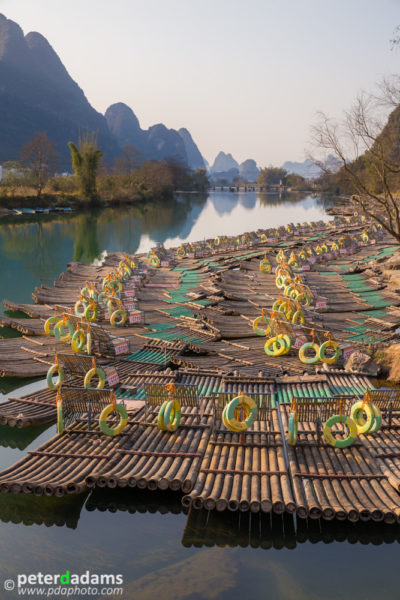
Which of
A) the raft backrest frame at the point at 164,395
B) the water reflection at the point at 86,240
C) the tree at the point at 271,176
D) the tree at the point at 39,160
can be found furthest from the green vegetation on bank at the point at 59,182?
the tree at the point at 271,176

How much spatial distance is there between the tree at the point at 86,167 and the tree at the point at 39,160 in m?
2.86

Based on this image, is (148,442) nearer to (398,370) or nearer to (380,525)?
(380,525)

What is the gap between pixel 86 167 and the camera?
62844 millimetres

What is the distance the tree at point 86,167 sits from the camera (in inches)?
2482

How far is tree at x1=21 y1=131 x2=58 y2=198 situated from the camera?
59.9 metres

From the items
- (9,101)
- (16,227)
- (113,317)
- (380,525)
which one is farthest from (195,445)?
(9,101)

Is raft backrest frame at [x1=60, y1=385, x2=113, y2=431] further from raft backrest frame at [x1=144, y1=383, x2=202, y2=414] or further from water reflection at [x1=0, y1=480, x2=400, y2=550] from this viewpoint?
water reflection at [x1=0, y1=480, x2=400, y2=550]

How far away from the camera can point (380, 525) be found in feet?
22.7

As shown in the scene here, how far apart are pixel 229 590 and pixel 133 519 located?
195cm

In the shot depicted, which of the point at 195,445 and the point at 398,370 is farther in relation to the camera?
the point at 398,370

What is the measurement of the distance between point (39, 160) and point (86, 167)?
592cm

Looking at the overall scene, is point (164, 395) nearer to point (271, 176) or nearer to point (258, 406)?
point (258, 406)

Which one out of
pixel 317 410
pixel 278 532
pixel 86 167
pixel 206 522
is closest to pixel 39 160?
pixel 86 167

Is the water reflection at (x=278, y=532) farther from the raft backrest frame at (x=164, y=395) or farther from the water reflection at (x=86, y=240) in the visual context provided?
the water reflection at (x=86, y=240)
